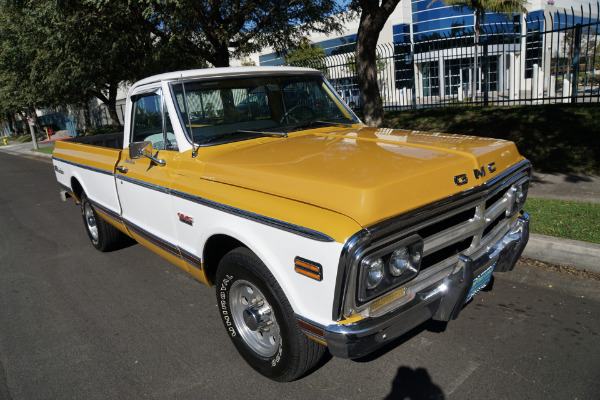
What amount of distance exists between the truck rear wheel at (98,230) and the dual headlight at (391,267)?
4.35 meters

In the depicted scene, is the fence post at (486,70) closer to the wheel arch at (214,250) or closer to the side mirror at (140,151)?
the side mirror at (140,151)

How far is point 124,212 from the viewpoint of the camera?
15.1 ft

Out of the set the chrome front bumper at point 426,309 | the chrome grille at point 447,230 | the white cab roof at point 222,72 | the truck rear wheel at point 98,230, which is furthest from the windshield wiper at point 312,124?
the truck rear wheel at point 98,230

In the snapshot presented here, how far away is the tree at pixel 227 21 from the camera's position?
31.6 feet

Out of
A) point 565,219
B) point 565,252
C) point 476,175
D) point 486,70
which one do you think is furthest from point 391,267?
point 486,70

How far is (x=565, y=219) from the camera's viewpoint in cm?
515

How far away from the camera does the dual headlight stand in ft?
7.39

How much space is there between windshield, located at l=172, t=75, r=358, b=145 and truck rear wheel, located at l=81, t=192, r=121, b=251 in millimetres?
2731

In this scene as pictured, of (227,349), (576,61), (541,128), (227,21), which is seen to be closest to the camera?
(227,349)

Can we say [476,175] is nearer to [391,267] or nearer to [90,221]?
[391,267]

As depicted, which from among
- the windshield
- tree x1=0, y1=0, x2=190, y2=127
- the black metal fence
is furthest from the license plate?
tree x1=0, y1=0, x2=190, y2=127

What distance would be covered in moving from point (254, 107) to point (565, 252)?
3295 mm

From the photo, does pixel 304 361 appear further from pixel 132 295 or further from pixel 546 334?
pixel 132 295

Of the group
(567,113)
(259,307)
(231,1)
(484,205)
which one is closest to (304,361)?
(259,307)
